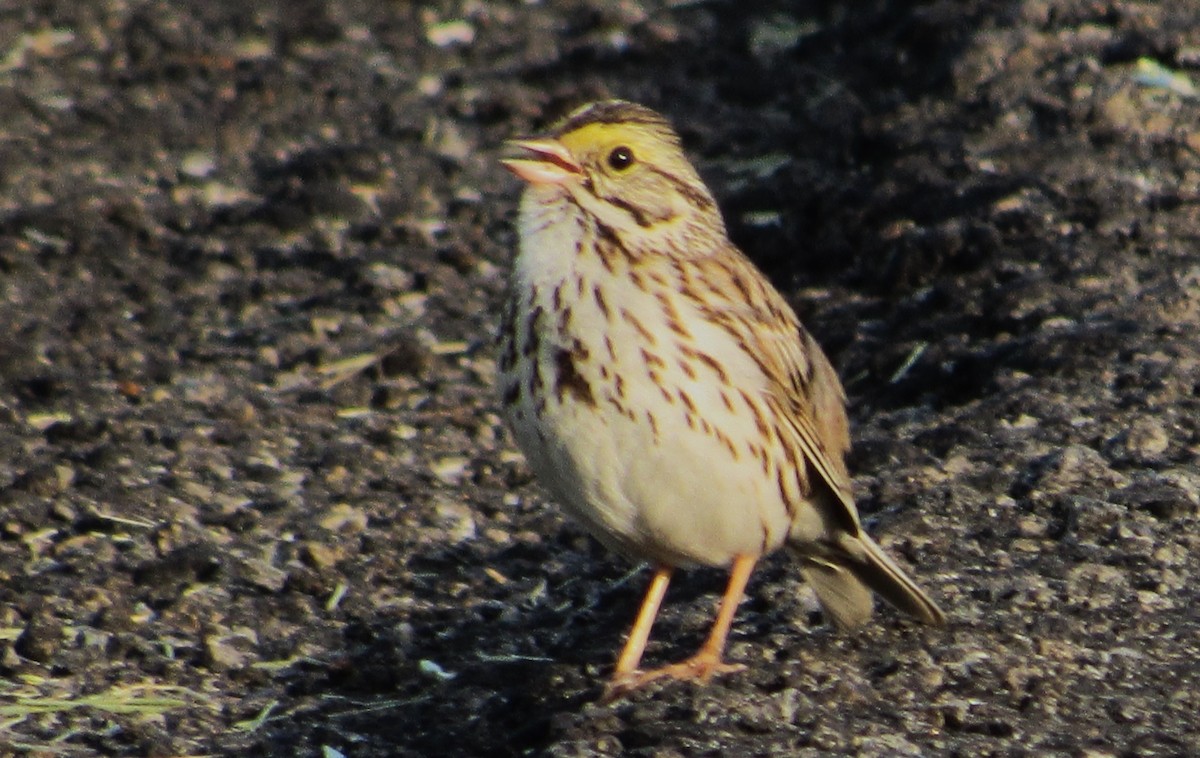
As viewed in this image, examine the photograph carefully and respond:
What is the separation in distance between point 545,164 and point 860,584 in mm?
1426

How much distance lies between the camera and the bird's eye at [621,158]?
5.30 metres

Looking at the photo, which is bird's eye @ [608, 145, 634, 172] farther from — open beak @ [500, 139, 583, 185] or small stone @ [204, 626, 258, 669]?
small stone @ [204, 626, 258, 669]

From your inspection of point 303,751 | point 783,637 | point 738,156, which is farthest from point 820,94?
point 303,751

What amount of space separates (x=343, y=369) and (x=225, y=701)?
87.7 inches

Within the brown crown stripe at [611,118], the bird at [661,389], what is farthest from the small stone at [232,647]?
the brown crown stripe at [611,118]

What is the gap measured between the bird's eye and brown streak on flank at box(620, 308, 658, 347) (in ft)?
1.68

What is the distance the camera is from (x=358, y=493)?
654 cm

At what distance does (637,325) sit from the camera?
195 inches

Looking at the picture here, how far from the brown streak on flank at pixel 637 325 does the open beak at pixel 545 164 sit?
0.45 metres

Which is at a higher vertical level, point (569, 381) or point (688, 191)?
point (688, 191)

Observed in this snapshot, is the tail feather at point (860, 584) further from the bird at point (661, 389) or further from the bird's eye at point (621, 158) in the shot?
the bird's eye at point (621, 158)

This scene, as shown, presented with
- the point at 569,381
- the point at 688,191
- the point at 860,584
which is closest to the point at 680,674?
the point at 860,584

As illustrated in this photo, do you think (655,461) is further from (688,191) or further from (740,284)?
(688,191)

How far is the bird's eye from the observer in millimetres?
5301
